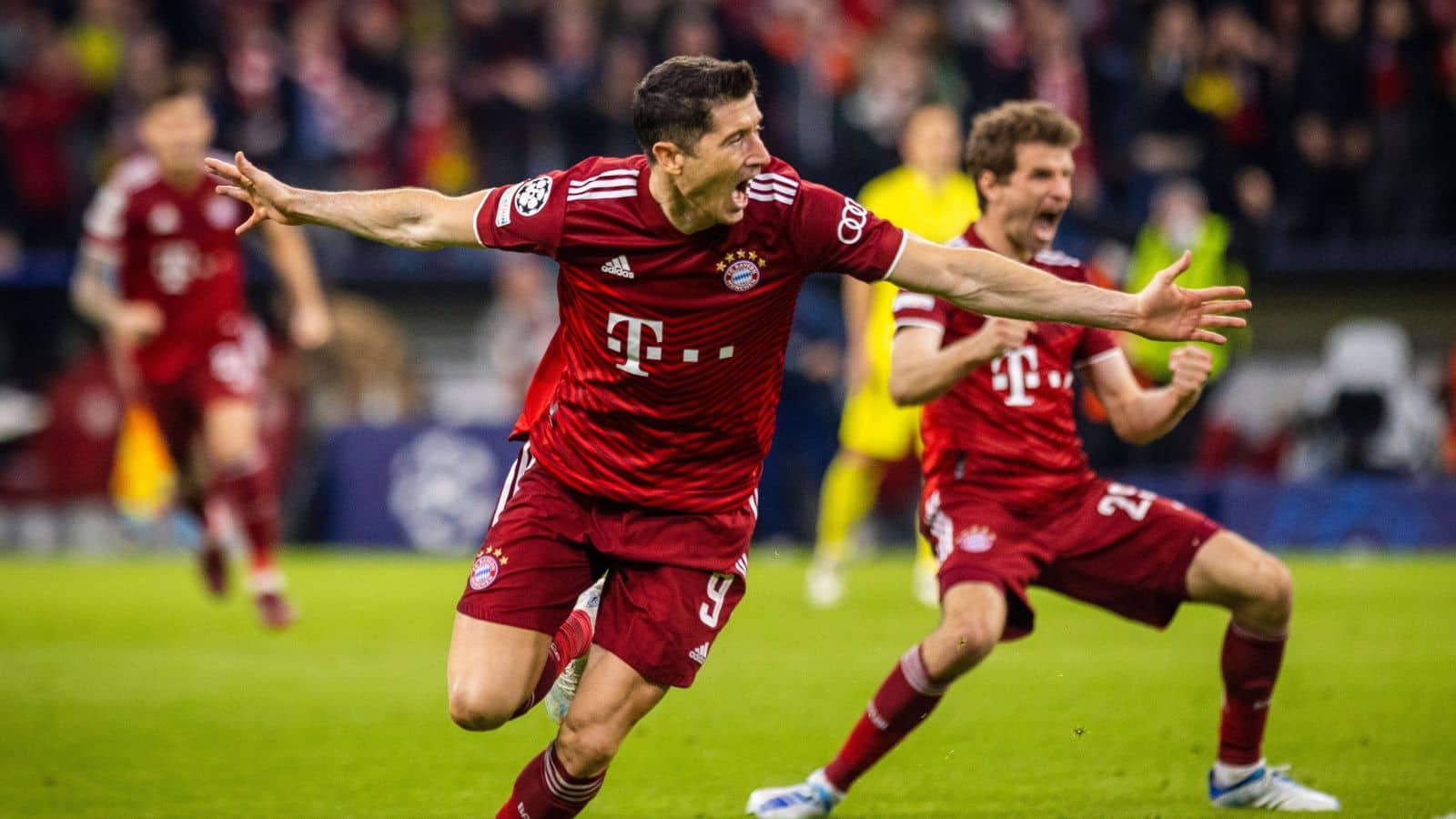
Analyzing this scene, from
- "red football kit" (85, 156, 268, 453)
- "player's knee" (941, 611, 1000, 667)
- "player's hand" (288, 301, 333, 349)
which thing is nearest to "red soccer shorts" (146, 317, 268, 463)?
"red football kit" (85, 156, 268, 453)

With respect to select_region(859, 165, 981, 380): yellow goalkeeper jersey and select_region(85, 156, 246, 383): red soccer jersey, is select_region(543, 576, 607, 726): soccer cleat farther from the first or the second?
select_region(859, 165, 981, 380): yellow goalkeeper jersey

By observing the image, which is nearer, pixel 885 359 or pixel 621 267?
pixel 621 267

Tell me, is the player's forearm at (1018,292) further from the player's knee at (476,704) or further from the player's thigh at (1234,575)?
the player's knee at (476,704)

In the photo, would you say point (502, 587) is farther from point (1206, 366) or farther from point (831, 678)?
point (831, 678)

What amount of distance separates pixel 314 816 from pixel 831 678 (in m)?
3.37

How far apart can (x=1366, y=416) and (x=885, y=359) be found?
19.2ft

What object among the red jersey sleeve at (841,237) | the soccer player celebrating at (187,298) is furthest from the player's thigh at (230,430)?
the red jersey sleeve at (841,237)

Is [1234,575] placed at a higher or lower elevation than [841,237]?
lower

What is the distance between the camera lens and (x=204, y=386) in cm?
1075

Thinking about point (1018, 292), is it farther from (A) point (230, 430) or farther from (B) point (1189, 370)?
(A) point (230, 430)

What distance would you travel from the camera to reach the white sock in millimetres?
5723

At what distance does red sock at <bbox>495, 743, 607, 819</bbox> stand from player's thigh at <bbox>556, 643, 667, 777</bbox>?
3 cm

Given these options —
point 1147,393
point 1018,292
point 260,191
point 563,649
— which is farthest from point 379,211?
point 1147,393

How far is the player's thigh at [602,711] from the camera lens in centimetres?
482
